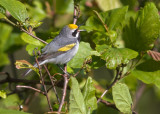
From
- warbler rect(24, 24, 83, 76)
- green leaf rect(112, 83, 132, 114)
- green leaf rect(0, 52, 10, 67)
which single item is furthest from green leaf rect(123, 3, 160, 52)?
green leaf rect(0, 52, 10, 67)

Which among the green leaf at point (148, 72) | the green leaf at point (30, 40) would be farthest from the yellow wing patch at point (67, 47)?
the green leaf at point (148, 72)

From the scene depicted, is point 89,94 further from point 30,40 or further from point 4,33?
point 4,33

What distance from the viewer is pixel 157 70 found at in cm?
A: 209

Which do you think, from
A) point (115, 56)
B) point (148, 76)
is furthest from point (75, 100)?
point (148, 76)

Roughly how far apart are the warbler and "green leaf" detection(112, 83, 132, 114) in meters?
0.97

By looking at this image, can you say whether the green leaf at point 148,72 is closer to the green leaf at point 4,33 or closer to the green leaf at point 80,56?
the green leaf at point 80,56

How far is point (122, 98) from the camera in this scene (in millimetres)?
1603

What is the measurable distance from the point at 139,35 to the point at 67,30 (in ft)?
4.12

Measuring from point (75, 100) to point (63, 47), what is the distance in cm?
160

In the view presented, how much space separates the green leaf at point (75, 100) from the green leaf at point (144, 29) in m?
0.81

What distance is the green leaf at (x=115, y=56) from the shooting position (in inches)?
74.5

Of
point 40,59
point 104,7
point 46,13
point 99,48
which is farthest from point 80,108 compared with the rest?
point 46,13

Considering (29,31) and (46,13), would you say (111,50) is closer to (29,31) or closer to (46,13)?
(29,31)

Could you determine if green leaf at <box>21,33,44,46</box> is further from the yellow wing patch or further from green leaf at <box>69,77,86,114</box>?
Answer: green leaf at <box>69,77,86,114</box>
